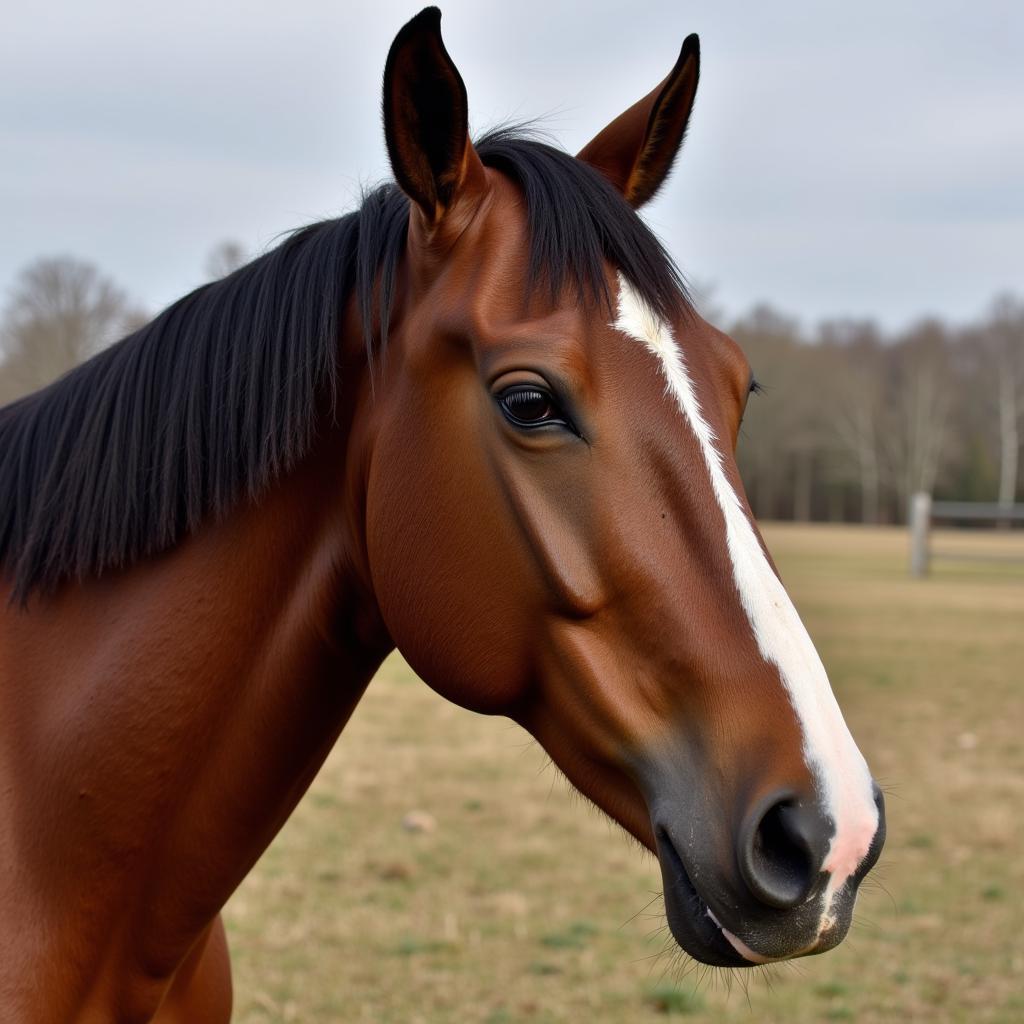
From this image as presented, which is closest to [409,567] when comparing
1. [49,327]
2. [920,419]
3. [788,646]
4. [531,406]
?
[531,406]

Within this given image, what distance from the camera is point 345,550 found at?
78.1 inches

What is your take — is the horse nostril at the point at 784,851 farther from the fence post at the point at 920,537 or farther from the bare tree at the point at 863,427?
the bare tree at the point at 863,427

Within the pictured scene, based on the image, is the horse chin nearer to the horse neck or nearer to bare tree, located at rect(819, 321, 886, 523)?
the horse neck

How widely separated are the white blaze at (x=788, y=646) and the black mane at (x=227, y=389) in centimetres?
9

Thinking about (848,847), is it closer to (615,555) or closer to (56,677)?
(615,555)

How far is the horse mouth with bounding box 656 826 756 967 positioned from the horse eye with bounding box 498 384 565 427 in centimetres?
65

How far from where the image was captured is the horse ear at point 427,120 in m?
1.73

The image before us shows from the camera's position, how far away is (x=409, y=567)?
1.83m

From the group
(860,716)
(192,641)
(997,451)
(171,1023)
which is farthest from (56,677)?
(997,451)

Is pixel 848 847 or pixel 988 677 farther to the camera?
pixel 988 677

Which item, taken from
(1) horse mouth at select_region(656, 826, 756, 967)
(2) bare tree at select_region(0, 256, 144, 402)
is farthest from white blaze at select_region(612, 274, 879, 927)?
(2) bare tree at select_region(0, 256, 144, 402)

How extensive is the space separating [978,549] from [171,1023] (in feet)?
119

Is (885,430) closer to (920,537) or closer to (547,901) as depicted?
(920,537)

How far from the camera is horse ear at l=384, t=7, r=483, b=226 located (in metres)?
1.73
